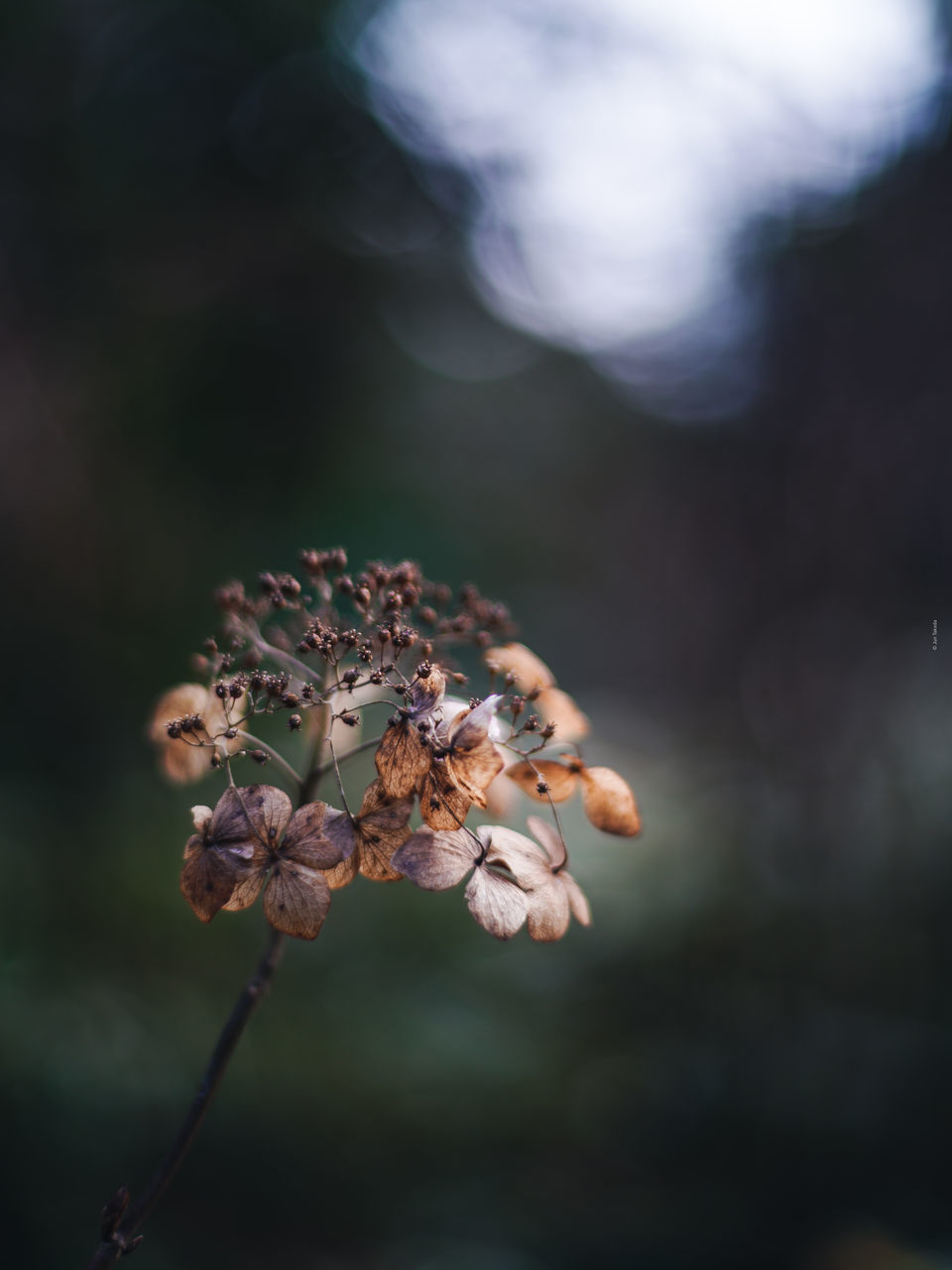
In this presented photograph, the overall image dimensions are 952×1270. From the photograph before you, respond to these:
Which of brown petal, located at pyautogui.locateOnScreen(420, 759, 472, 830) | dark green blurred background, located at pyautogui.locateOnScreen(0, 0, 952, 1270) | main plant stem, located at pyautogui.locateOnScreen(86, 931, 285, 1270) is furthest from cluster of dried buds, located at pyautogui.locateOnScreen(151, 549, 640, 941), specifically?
dark green blurred background, located at pyautogui.locateOnScreen(0, 0, 952, 1270)

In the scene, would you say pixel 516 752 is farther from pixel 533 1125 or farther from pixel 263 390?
pixel 263 390

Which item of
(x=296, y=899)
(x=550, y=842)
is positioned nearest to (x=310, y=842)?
(x=296, y=899)

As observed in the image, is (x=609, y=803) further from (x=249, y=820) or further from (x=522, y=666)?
(x=249, y=820)

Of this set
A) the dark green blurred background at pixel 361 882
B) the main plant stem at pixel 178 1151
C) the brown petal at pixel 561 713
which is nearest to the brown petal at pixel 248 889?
the main plant stem at pixel 178 1151

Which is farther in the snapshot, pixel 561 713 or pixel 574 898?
pixel 561 713

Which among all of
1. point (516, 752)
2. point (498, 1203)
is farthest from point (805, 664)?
point (516, 752)

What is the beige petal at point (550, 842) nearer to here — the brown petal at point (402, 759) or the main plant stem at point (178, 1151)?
the brown petal at point (402, 759)
